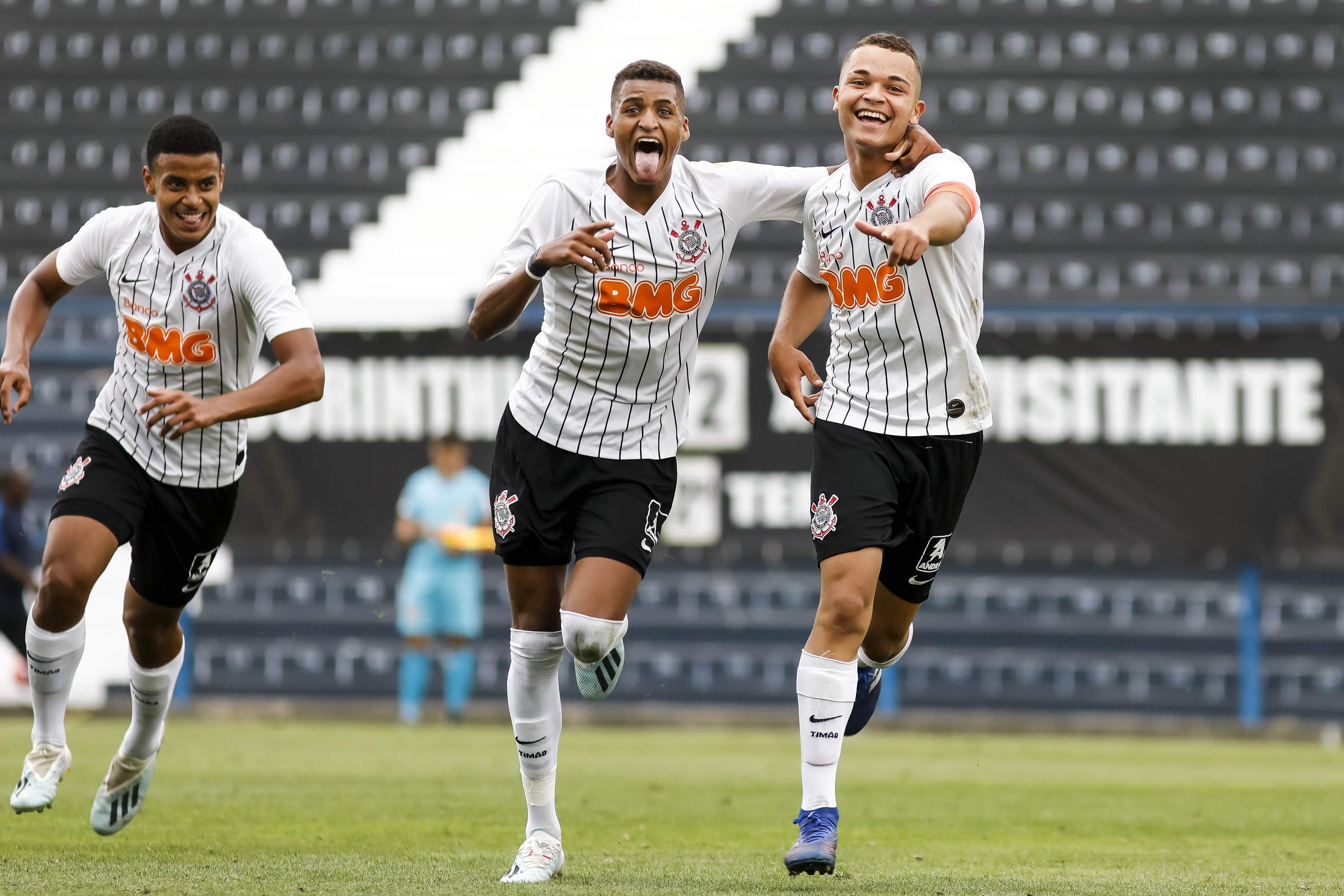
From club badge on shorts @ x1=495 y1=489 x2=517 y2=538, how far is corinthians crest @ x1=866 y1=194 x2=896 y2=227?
1263 mm

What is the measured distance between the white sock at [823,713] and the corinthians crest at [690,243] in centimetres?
115

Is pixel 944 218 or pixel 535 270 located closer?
pixel 944 218

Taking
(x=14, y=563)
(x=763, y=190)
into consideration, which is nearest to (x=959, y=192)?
(x=763, y=190)

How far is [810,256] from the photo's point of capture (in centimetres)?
550

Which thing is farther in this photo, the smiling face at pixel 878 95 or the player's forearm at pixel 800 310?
the player's forearm at pixel 800 310

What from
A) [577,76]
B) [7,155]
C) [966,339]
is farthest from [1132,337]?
[7,155]

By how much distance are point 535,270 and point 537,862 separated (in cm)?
155

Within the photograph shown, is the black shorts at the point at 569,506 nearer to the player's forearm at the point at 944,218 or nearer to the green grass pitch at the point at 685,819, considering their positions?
the green grass pitch at the point at 685,819

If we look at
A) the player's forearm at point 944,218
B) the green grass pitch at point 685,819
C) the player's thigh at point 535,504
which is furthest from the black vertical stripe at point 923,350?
the green grass pitch at point 685,819

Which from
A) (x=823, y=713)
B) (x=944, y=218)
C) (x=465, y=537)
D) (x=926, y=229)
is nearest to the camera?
(x=926, y=229)

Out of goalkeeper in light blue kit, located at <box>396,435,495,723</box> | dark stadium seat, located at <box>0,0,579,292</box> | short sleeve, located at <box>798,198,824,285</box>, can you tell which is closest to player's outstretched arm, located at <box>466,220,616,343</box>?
short sleeve, located at <box>798,198,824,285</box>

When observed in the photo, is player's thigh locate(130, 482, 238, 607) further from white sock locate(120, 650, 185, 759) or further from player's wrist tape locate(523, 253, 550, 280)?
player's wrist tape locate(523, 253, 550, 280)

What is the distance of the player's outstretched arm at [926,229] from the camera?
4438 millimetres

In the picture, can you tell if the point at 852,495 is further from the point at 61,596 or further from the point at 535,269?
the point at 61,596
